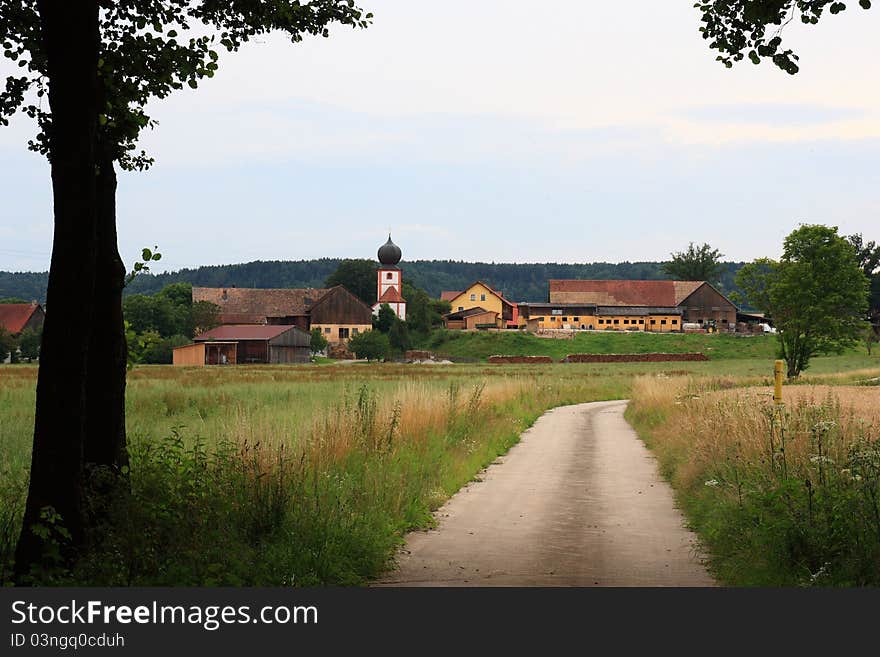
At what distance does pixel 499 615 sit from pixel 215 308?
11900cm

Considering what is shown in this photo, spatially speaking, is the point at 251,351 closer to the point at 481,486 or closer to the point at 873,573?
the point at 481,486

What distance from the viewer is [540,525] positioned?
42.7 feet

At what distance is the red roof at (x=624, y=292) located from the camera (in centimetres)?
15075

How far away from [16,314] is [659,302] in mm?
84256

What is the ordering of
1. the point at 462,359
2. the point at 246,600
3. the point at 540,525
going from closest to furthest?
the point at 246,600, the point at 540,525, the point at 462,359

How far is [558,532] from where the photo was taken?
12.5 m

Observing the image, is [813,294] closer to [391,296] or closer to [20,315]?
[20,315]

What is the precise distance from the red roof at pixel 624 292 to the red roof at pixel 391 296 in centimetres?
2245

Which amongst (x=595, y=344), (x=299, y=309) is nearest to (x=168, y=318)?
(x=299, y=309)

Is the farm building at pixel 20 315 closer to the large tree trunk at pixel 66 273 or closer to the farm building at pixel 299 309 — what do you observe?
the farm building at pixel 299 309

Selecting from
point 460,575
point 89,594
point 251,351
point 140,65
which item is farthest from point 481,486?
point 251,351

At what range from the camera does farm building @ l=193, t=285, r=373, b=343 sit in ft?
448

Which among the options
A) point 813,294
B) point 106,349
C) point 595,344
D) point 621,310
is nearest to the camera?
point 106,349

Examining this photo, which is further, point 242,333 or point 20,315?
point 20,315
